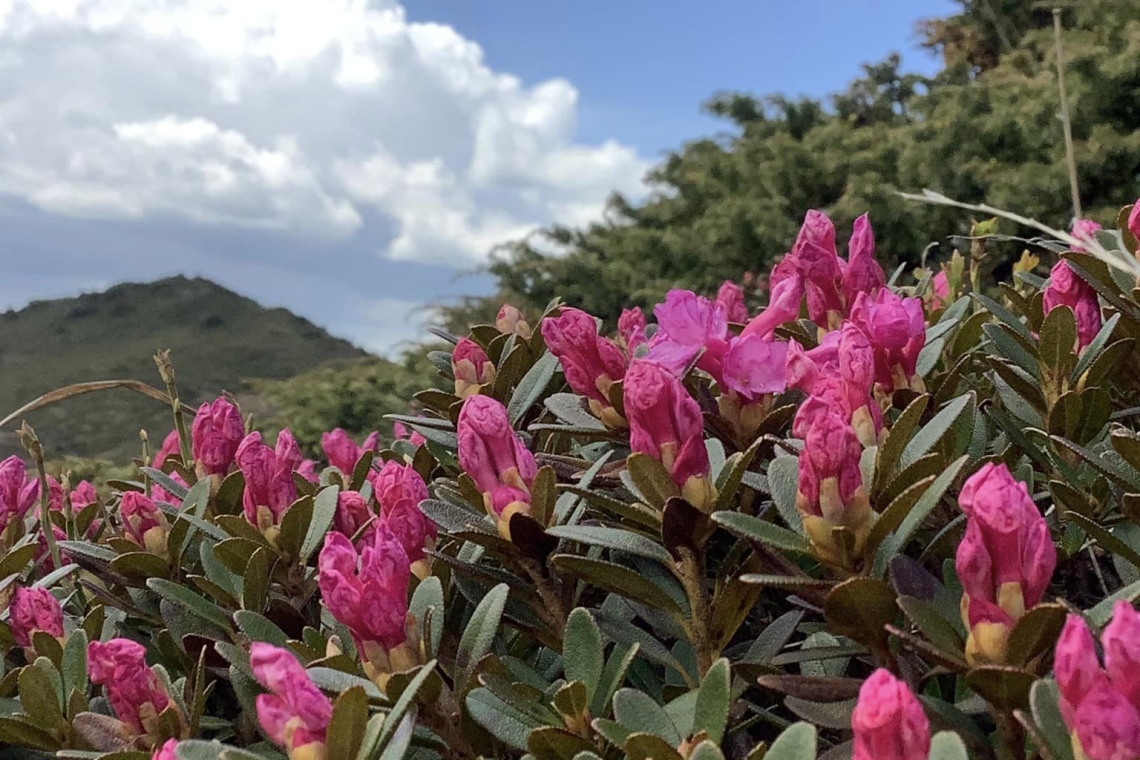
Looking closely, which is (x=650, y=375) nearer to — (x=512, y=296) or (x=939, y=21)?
(x=512, y=296)

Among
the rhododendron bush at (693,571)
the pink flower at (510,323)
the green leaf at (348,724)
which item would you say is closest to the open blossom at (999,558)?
the rhododendron bush at (693,571)

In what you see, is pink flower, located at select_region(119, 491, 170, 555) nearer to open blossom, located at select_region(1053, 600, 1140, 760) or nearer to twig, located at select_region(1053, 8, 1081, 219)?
open blossom, located at select_region(1053, 600, 1140, 760)

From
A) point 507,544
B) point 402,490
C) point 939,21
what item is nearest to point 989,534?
Result: point 507,544

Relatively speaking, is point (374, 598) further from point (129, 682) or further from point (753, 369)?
point (753, 369)

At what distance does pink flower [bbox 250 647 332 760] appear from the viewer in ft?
2.22

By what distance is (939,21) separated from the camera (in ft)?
45.1

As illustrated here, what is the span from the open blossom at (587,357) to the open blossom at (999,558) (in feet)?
1.47

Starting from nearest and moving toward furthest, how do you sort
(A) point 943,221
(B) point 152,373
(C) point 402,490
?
(C) point 402,490, (A) point 943,221, (B) point 152,373

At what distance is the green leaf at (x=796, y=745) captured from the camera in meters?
0.57

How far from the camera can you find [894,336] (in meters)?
0.96

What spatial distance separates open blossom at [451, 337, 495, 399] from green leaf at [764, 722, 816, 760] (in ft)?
2.62

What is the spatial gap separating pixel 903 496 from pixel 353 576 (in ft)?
1.46

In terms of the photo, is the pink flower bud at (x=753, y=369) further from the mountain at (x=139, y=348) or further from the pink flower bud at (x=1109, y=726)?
the mountain at (x=139, y=348)

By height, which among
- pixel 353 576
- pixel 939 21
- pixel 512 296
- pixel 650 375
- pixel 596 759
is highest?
pixel 939 21
